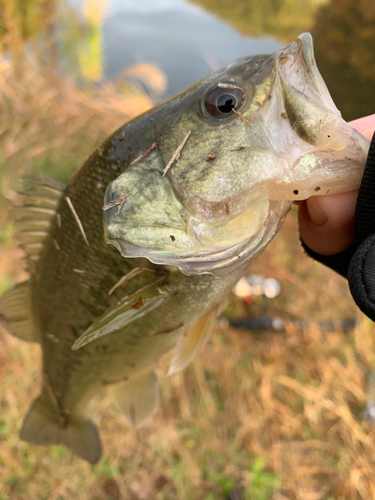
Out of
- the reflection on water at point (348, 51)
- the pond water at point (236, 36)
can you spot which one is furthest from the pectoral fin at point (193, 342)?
the reflection on water at point (348, 51)

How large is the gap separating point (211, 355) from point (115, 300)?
2.08 m

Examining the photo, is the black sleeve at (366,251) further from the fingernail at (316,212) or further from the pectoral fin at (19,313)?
the pectoral fin at (19,313)

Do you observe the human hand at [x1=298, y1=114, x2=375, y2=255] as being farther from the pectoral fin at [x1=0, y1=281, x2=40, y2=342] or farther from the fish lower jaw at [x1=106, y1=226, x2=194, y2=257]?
the pectoral fin at [x1=0, y1=281, x2=40, y2=342]

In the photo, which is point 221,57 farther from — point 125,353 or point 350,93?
point 125,353

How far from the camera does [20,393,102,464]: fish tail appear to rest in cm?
164

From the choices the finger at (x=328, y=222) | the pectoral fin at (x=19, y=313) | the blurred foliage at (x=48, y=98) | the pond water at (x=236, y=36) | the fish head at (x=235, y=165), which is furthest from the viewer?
the pond water at (x=236, y=36)

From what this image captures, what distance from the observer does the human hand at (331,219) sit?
101 cm

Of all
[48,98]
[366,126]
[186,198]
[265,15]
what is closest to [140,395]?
[186,198]

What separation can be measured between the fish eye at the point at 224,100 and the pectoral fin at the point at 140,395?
1.19 metres

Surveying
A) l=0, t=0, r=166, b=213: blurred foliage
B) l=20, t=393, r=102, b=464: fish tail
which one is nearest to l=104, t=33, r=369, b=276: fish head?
l=20, t=393, r=102, b=464: fish tail

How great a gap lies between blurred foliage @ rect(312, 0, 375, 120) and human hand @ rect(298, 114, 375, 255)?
524 cm

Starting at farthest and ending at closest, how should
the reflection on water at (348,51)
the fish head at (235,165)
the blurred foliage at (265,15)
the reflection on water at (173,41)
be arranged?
the blurred foliage at (265,15), the reflection on water at (173,41), the reflection on water at (348,51), the fish head at (235,165)

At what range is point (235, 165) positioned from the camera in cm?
84

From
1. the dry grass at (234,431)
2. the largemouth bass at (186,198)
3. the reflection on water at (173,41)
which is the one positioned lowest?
the dry grass at (234,431)
